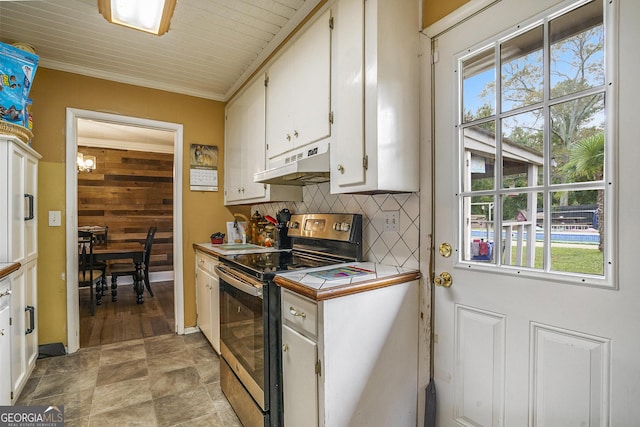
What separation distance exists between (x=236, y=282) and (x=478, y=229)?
1258 millimetres

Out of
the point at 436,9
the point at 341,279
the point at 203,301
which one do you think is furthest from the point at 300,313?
the point at 203,301

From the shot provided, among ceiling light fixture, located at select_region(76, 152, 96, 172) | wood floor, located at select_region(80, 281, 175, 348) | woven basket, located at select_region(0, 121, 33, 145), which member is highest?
ceiling light fixture, located at select_region(76, 152, 96, 172)

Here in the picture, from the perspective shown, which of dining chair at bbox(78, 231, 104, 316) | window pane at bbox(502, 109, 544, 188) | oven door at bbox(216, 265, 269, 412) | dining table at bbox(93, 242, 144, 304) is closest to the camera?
window pane at bbox(502, 109, 544, 188)

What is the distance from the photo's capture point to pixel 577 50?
1032 millimetres

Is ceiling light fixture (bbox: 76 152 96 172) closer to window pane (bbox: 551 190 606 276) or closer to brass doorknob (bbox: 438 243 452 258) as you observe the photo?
brass doorknob (bbox: 438 243 452 258)

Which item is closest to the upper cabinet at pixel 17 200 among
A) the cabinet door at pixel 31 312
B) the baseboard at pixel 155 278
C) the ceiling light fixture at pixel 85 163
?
the cabinet door at pixel 31 312

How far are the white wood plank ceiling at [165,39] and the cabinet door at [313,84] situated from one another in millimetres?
222

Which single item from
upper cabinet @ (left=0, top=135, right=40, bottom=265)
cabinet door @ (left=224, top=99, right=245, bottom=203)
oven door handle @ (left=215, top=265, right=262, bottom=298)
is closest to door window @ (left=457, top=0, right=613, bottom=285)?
oven door handle @ (left=215, top=265, right=262, bottom=298)

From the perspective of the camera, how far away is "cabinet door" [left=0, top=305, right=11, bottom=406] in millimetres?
1601

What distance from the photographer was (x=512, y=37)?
46.7 inches

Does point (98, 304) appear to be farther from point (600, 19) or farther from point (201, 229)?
point (600, 19)

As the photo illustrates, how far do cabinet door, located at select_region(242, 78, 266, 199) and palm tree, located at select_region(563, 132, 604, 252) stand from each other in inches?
74.7

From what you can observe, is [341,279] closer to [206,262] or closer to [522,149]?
[522,149]

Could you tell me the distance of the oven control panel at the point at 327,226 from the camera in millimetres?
1794
